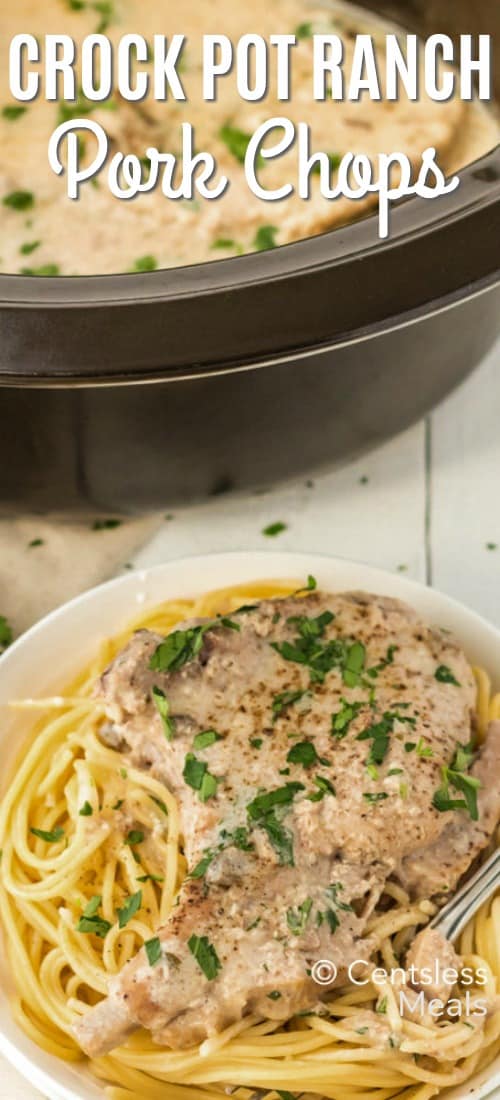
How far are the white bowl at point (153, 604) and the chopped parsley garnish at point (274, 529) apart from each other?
1.39ft

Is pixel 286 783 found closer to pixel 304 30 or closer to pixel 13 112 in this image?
pixel 13 112

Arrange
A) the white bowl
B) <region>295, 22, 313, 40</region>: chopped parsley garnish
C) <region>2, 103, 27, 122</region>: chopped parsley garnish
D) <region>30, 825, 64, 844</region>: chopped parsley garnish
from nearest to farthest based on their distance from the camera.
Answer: <region>30, 825, 64, 844</region>: chopped parsley garnish < the white bowl < <region>2, 103, 27, 122</region>: chopped parsley garnish < <region>295, 22, 313, 40</region>: chopped parsley garnish

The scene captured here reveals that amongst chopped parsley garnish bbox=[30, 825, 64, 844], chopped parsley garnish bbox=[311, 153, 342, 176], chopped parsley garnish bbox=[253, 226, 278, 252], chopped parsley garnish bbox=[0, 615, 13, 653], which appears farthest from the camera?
chopped parsley garnish bbox=[311, 153, 342, 176]

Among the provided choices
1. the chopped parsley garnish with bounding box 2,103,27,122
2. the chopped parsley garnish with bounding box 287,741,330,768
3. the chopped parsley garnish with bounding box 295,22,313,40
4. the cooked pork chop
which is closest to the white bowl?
the cooked pork chop

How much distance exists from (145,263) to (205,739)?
1.06m

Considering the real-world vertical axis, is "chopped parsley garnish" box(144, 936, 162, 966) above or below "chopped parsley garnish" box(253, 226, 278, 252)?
below

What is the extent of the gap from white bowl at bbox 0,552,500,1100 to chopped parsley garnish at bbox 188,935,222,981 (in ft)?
2.04

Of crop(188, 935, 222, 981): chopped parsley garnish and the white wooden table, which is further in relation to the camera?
the white wooden table

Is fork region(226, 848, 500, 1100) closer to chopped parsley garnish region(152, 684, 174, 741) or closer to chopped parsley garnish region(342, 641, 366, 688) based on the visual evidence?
chopped parsley garnish region(342, 641, 366, 688)

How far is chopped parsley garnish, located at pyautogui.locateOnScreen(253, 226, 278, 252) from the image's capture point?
111 inches

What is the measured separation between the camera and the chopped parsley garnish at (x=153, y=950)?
1.89 metres

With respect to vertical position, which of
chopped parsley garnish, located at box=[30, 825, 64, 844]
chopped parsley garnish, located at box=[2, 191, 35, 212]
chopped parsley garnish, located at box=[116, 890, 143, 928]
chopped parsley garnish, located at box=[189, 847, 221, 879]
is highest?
chopped parsley garnish, located at box=[2, 191, 35, 212]

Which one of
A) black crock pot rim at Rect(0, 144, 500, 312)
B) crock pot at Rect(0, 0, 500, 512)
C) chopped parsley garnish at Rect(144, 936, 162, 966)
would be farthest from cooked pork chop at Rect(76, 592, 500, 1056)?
black crock pot rim at Rect(0, 144, 500, 312)

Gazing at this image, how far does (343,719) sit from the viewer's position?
2148 mm
